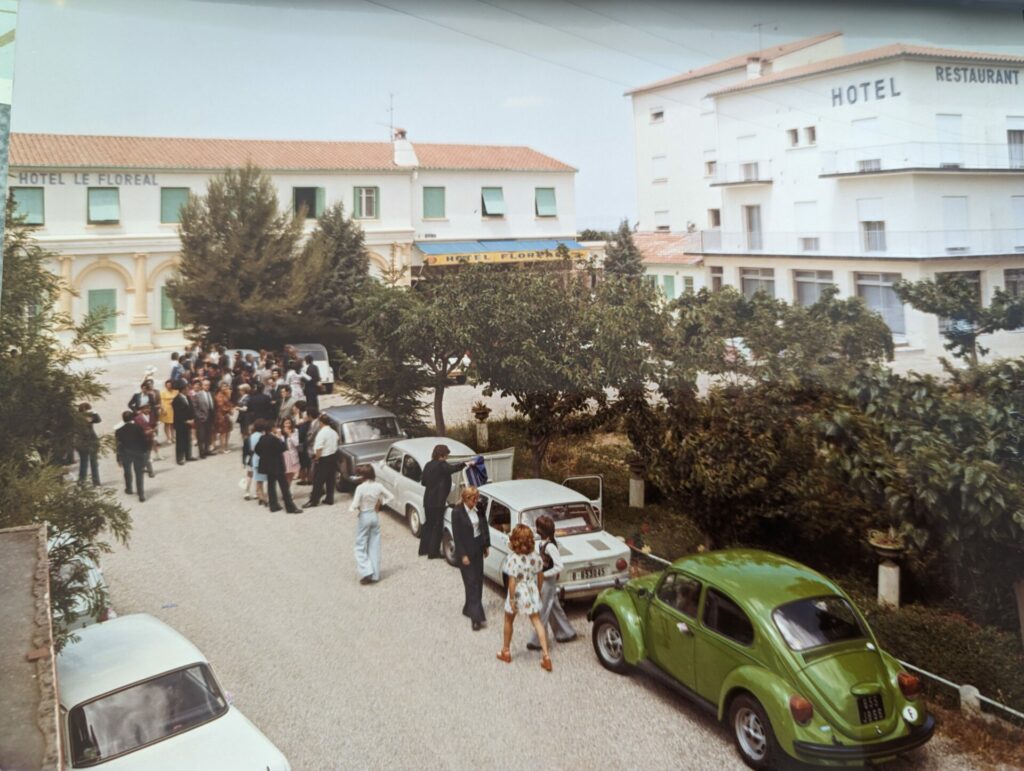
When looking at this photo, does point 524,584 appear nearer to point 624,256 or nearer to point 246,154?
point 624,256

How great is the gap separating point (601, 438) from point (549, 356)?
45 centimetres

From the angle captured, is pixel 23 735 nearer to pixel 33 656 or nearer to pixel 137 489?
pixel 33 656

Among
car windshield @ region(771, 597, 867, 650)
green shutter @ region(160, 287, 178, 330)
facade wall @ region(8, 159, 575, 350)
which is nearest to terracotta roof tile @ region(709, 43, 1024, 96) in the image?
facade wall @ region(8, 159, 575, 350)

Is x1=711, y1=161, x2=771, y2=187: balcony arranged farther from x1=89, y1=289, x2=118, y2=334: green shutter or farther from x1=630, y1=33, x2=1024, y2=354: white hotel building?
x1=89, y1=289, x2=118, y2=334: green shutter

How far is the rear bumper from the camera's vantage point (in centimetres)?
209

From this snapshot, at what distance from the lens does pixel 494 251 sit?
10.6 feet

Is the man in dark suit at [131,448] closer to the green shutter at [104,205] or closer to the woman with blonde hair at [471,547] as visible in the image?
the green shutter at [104,205]

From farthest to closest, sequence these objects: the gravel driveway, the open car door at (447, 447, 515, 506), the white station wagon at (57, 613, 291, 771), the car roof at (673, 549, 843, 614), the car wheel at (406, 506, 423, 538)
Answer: the open car door at (447, 447, 515, 506) < the car wheel at (406, 506, 423, 538) < the car roof at (673, 549, 843, 614) < the gravel driveway < the white station wagon at (57, 613, 291, 771)

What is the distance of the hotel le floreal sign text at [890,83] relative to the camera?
10.6 feet

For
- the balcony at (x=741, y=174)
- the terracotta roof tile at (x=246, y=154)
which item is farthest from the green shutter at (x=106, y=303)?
the balcony at (x=741, y=174)

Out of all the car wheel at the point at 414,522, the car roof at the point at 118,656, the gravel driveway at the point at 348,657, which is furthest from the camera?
the car wheel at the point at 414,522

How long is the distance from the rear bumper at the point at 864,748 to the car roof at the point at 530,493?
4.50 ft

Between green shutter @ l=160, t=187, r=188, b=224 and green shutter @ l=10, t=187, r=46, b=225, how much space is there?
1.15ft

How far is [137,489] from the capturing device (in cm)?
259
